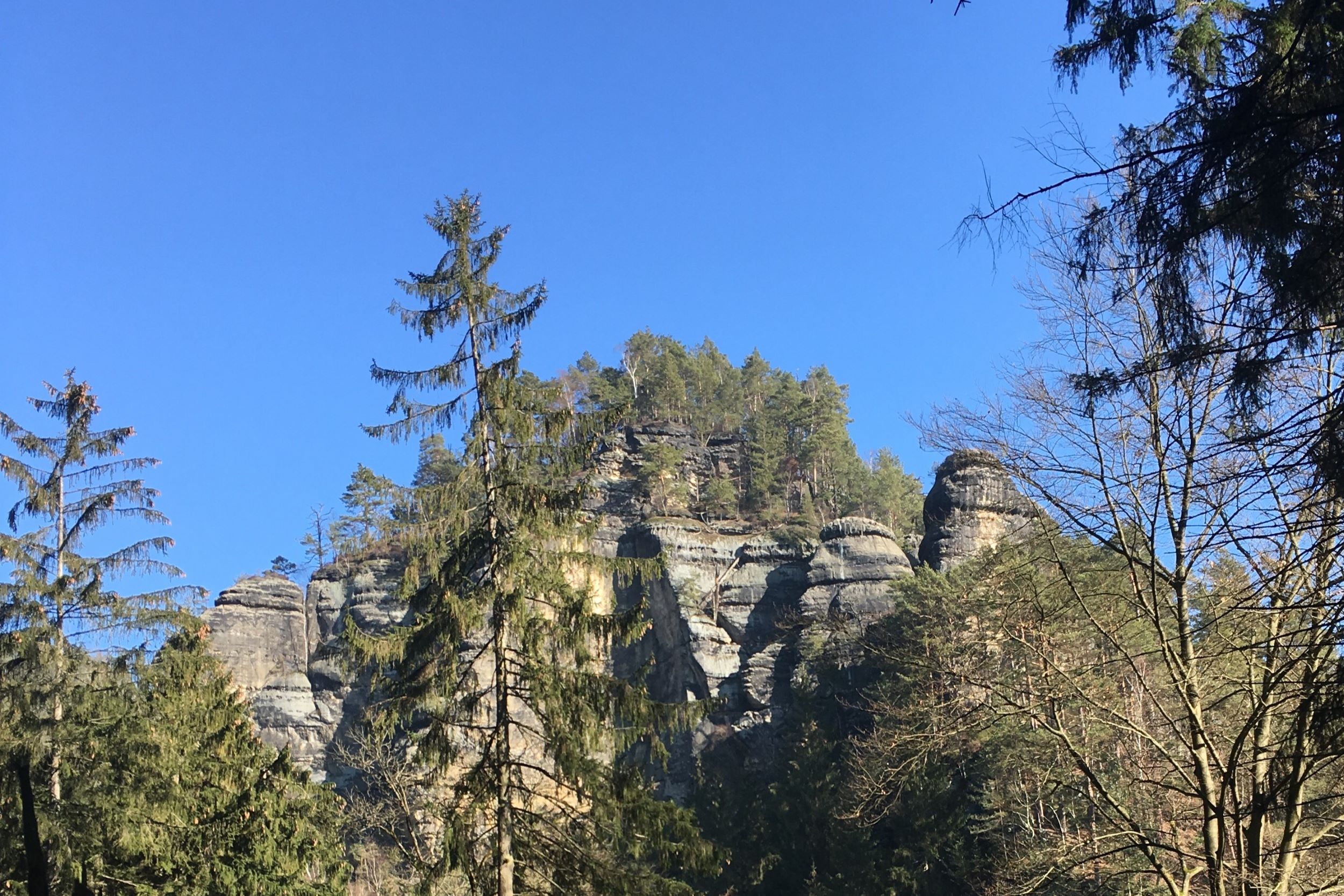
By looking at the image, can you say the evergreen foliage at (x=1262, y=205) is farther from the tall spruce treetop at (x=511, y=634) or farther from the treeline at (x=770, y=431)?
the treeline at (x=770, y=431)

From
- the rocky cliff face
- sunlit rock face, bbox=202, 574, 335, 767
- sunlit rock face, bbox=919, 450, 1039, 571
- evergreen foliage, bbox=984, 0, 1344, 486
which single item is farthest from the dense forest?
sunlit rock face, bbox=202, 574, 335, 767

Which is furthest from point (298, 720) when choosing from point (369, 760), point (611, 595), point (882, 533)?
point (611, 595)

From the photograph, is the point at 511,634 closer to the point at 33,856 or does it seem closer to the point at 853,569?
the point at 33,856

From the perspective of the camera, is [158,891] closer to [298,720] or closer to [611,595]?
[611,595]

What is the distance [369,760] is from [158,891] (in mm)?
7721

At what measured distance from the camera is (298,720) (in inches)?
1953

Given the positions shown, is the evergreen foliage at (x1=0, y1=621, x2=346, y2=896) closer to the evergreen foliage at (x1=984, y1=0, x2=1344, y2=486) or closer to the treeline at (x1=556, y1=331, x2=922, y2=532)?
the evergreen foliage at (x1=984, y1=0, x2=1344, y2=486)

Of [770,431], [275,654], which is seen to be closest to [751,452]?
[770,431]

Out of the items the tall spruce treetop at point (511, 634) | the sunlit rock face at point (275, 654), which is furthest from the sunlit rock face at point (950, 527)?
the sunlit rock face at point (275, 654)

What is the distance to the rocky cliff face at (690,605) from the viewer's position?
42.6 metres

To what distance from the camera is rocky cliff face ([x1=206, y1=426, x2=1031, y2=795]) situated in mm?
42625

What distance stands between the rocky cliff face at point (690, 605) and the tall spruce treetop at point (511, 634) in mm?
25553

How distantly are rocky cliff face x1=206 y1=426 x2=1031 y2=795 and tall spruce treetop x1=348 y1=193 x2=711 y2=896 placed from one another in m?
25.6

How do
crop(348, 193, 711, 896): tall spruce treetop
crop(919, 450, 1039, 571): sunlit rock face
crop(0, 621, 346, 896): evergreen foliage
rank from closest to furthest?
crop(348, 193, 711, 896): tall spruce treetop → crop(0, 621, 346, 896): evergreen foliage → crop(919, 450, 1039, 571): sunlit rock face
